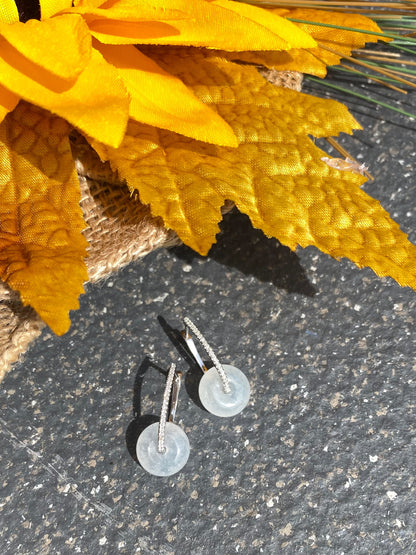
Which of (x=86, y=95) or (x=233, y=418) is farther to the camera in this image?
(x=233, y=418)

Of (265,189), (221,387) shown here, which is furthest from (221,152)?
(221,387)

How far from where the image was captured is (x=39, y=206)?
0.23 m

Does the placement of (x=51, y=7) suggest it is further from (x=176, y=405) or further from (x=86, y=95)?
(x=176, y=405)

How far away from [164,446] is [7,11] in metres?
0.21

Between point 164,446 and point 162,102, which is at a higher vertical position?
point 162,102

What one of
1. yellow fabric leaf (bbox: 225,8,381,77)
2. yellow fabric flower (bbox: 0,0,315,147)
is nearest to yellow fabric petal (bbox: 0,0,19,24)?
yellow fabric flower (bbox: 0,0,315,147)

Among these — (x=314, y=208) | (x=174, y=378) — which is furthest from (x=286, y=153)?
(x=174, y=378)

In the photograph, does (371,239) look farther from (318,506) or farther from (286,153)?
(318,506)

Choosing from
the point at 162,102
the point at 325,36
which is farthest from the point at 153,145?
the point at 325,36

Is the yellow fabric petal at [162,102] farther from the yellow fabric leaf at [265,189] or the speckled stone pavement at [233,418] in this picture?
the speckled stone pavement at [233,418]

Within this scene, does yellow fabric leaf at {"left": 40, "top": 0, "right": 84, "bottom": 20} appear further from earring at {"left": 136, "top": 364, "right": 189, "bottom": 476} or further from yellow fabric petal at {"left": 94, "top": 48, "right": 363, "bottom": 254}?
earring at {"left": 136, "top": 364, "right": 189, "bottom": 476}

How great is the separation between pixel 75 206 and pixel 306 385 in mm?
184

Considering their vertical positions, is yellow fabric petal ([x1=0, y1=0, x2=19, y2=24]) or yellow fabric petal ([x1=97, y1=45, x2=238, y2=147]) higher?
yellow fabric petal ([x1=0, y1=0, x2=19, y2=24])

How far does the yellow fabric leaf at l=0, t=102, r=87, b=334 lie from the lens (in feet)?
0.71
